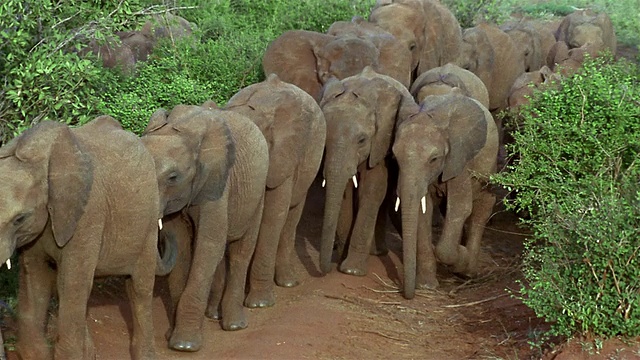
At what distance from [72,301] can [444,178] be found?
12.4ft

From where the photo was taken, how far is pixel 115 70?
35.7ft

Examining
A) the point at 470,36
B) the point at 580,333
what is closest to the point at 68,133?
the point at 580,333

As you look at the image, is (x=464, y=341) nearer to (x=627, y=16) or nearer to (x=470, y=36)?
(x=470, y=36)

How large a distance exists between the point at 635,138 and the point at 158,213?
12.5 ft

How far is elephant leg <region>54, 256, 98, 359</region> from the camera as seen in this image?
638 centimetres

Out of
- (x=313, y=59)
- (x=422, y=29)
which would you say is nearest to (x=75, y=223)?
(x=313, y=59)

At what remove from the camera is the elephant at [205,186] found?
7305 mm

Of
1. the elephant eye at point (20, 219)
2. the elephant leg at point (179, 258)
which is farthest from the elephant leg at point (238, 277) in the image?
the elephant eye at point (20, 219)

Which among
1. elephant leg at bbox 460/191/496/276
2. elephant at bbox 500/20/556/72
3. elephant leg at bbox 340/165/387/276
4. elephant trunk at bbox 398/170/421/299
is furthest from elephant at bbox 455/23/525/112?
elephant trunk at bbox 398/170/421/299

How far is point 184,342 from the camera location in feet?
24.7

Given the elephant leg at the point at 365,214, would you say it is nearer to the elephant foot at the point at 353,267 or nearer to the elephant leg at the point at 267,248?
the elephant foot at the point at 353,267

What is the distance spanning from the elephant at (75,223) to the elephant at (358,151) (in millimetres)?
2478

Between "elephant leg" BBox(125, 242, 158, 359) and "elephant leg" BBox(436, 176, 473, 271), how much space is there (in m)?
3.14

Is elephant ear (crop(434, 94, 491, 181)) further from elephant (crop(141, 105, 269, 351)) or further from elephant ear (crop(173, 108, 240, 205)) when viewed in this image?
elephant ear (crop(173, 108, 240, 205))
